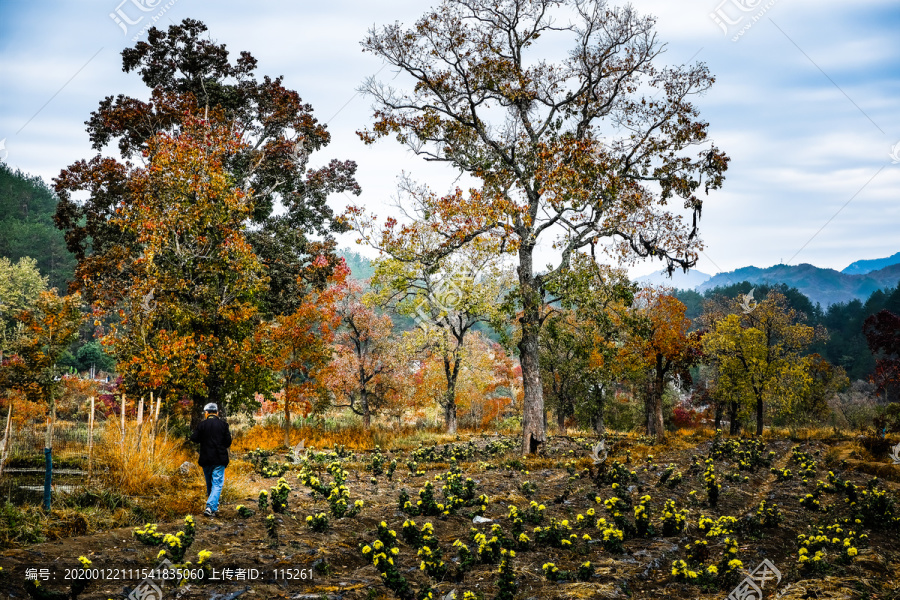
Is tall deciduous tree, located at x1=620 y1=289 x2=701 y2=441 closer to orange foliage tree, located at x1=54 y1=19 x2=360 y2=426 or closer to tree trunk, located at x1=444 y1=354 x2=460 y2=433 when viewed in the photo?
tree trunk, located at x1=444 y1=354 x2=460 y2=433

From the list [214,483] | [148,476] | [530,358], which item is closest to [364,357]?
[530,358]

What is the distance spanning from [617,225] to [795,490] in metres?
8.20

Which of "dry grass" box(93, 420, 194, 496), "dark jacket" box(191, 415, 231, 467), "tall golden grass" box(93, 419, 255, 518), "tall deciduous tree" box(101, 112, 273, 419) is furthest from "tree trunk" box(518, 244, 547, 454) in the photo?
"dry grass" box(93, 420, 194, 496)

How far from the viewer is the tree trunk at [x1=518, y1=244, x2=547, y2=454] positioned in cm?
1494

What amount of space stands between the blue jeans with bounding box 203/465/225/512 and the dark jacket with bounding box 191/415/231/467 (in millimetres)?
108

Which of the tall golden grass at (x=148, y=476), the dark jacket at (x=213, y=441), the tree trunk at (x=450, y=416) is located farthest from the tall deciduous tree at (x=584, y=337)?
the tall golden grass at (x=148, y=476)

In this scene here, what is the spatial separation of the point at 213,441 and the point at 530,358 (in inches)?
372

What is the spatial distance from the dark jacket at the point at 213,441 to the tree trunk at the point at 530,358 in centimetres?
892

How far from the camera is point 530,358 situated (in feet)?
50.2

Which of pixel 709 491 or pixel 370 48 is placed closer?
pixel 709 491

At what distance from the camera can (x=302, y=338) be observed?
2369 cm

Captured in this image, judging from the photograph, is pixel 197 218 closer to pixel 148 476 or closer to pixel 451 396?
pixel 148 476

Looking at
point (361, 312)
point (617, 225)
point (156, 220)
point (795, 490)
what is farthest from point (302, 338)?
point (795, 490)

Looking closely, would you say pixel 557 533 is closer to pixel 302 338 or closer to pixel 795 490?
pixel 795 490
